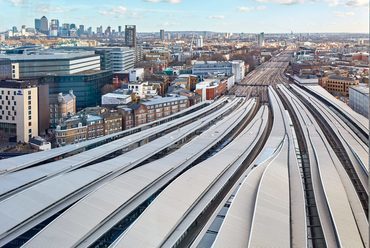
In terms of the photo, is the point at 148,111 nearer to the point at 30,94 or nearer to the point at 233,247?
the point at 30,94

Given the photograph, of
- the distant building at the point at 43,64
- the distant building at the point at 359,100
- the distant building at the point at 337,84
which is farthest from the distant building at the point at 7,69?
the distant building at the point at 337,84

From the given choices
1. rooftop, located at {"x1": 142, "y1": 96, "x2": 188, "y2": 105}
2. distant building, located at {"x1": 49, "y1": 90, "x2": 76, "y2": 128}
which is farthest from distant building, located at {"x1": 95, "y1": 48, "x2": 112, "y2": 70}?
distant building, located at {"x1": 49, "y1": 90, "x2": 76, "y2": 128}

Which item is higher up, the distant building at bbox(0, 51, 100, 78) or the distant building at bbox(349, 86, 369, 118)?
the distant building at bbox(0, 51, 100, 78)

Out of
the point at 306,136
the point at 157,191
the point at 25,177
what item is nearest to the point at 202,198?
the point at 157,191

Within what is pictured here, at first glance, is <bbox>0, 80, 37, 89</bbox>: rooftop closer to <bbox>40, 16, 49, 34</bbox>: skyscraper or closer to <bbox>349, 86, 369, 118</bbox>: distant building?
<bbox>349, 86, 369, 118</bbox>: distant building

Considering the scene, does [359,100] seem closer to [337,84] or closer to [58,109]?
[337,84]

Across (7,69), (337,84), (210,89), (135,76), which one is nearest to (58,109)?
(7,69)

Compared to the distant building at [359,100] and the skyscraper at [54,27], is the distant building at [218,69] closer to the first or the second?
the distant building at [359,100]
